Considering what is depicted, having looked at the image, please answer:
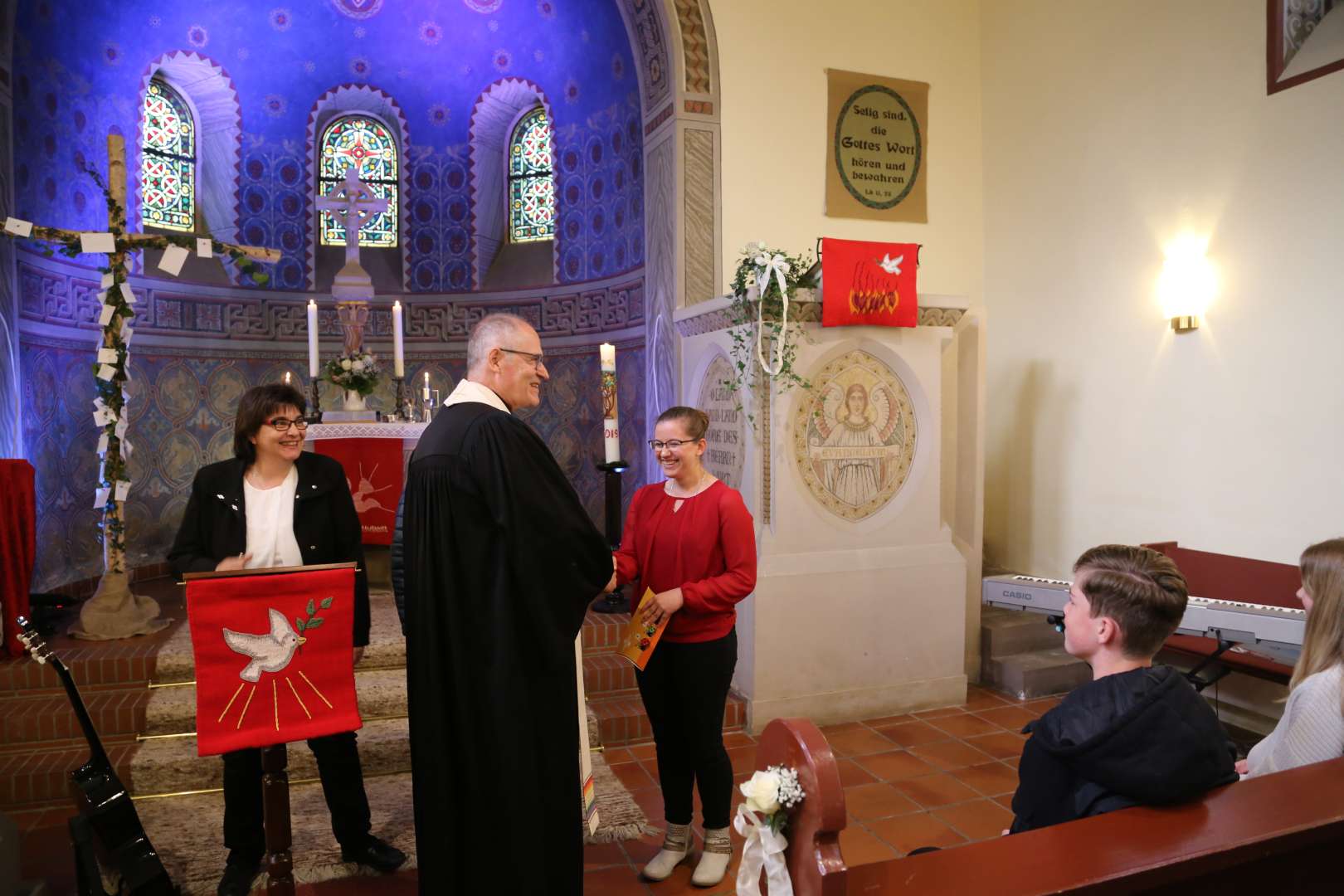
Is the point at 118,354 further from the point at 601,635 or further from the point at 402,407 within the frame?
the point at 601,635

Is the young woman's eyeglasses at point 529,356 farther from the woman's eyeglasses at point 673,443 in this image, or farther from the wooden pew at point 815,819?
the wooden pew at point 815,819

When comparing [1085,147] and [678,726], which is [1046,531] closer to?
[1085,147]

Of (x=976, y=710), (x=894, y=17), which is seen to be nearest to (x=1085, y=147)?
(x=894, y=17)

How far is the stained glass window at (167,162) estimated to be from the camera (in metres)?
7.85

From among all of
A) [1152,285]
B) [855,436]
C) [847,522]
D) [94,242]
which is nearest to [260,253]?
[94,242]

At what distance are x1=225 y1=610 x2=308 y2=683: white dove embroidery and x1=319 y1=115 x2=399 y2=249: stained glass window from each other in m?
7.16

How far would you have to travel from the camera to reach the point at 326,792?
3.06m

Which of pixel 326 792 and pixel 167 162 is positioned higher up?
pixel 167 162

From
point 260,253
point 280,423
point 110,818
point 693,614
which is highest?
point 260,253

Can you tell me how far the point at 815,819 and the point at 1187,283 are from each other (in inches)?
188

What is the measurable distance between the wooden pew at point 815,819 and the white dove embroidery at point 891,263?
3.76 metres

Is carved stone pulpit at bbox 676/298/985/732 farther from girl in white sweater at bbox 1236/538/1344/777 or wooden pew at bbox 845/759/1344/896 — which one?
wooden pew at bbox 845/759/1344/896

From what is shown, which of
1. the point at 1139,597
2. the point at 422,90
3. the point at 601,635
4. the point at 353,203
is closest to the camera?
the point at 1139,597

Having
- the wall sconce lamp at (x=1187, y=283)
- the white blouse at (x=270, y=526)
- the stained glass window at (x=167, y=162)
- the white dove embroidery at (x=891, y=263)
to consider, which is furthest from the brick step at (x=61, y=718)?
the wall sconce lamp at (x=1187, y=283)
